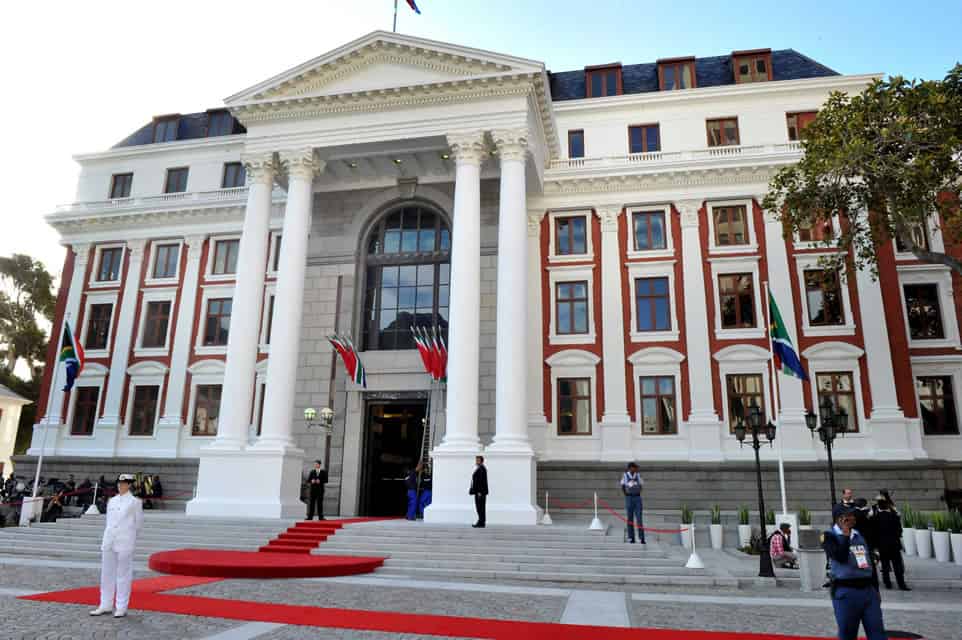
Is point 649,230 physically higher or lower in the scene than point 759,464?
higher

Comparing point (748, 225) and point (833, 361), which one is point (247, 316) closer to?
point (748, 225)

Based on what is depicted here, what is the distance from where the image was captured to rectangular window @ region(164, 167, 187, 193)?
106ft

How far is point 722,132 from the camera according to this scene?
27.4 meters

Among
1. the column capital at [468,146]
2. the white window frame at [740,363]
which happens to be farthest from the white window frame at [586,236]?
the white window frame at [740,363]

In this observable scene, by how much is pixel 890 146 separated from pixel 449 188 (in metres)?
15.5

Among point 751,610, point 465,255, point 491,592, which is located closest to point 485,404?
point 465,255

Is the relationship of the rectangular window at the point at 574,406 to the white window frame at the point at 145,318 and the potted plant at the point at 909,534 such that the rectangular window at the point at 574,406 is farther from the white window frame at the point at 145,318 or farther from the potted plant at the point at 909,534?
the white window frame at the point at 145,318

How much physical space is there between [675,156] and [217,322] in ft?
70.5

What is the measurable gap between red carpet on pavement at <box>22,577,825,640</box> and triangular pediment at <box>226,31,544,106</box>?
1777 centimetres

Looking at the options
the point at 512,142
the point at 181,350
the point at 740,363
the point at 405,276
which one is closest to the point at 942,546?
the point at 740,363

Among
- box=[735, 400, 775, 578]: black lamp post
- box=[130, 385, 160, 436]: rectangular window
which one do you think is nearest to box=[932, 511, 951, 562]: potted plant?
box=[735, 400, 775, 578]: black lamp post

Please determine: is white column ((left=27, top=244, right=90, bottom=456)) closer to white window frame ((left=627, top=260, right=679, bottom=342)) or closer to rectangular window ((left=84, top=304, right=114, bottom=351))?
rectangular window ((left=84, top=304, right=114, bottom=351))

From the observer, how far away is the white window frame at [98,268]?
103 ft

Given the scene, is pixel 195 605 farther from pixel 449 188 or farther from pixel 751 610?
pixel 449 188
